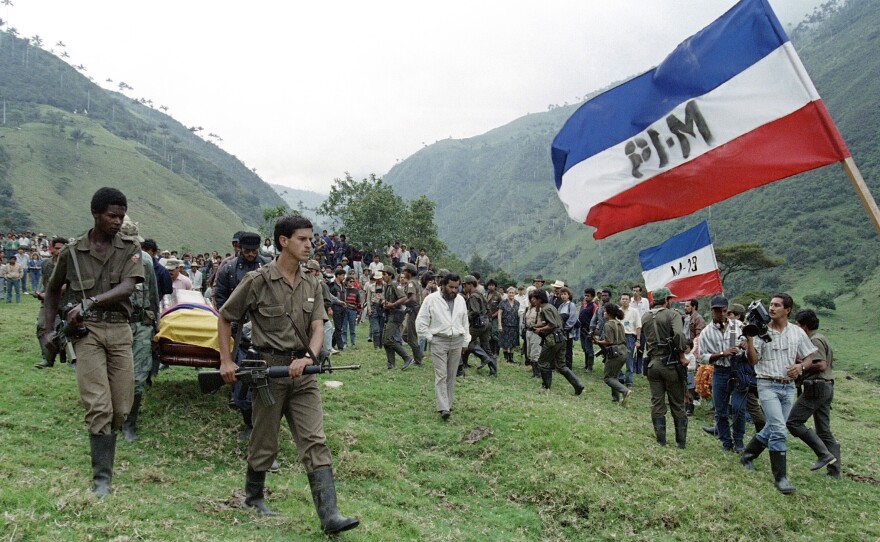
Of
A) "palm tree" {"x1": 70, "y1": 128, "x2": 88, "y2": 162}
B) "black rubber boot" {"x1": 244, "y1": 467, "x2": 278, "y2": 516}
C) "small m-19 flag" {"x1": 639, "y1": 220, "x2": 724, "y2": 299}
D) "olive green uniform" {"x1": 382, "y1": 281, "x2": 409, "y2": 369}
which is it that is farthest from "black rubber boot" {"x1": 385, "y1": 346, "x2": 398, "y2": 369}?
"palm tree" {"x1": 70, "y1": 128, "x2": 88, "y2": 162}

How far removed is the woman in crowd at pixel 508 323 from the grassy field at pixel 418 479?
6.22 meters

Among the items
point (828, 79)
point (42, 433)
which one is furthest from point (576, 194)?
point (828, 79)

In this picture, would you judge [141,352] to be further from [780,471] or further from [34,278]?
[34,278]

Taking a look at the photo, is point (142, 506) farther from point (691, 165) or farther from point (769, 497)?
point (769, 497)

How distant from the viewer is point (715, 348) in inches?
351

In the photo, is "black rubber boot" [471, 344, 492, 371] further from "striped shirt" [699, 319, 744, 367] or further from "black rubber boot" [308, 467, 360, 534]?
"black rubber boot" [308, 467, 360, 534]

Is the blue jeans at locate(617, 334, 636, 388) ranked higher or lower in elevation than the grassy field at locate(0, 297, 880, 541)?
higher

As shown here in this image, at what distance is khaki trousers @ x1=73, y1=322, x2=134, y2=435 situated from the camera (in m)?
4.65

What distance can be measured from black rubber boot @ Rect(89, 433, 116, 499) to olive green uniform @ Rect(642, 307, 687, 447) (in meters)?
6.85

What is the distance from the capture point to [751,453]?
25.4 feet

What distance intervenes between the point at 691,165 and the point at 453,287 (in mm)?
4658

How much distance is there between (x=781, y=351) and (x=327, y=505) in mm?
5780

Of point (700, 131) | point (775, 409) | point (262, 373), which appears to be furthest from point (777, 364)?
point (262, 373)

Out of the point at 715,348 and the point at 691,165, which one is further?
the point at 715,348
